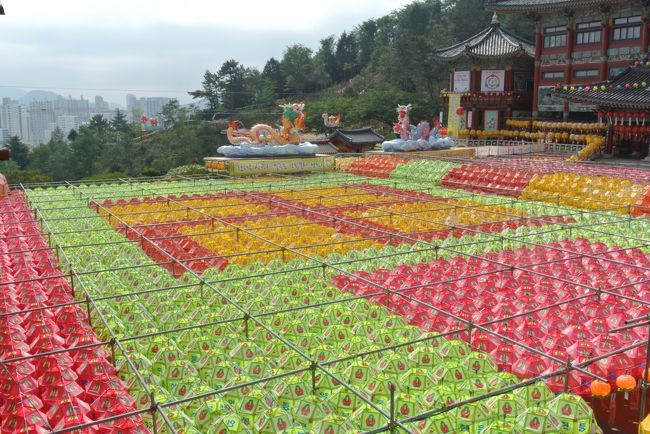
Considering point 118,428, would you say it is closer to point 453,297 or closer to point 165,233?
point 453,297

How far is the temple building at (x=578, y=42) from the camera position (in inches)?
1430

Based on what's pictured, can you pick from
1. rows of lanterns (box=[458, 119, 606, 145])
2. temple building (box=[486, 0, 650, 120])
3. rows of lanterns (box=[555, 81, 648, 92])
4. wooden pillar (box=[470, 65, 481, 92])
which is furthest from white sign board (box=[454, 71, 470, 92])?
rows of lanterns (box=[555, 81, 648, 92])

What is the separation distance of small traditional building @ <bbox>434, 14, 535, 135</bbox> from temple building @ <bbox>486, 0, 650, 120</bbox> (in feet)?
7.17

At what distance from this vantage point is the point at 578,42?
39.5 m

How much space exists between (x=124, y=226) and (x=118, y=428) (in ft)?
36.9

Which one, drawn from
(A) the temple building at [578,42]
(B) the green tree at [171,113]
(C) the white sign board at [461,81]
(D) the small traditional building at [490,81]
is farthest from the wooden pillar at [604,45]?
(B) the green tree at [171,113]

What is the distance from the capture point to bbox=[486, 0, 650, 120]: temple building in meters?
36.3

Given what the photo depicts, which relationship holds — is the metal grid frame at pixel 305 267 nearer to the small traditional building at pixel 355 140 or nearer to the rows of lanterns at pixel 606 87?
the rows of lanterns at pixel 606 87

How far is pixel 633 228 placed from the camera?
53.4 feet

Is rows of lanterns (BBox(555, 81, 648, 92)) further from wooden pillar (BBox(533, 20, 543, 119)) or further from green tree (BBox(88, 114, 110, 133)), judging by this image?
green tree (BBox(88, 114, 110, 133))

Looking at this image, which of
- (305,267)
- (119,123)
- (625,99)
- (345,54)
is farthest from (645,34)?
(119,123)

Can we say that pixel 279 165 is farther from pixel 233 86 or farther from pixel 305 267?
pixel 233 86

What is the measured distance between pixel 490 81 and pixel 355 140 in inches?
441

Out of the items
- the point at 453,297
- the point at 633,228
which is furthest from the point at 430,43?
the point at 453,297
